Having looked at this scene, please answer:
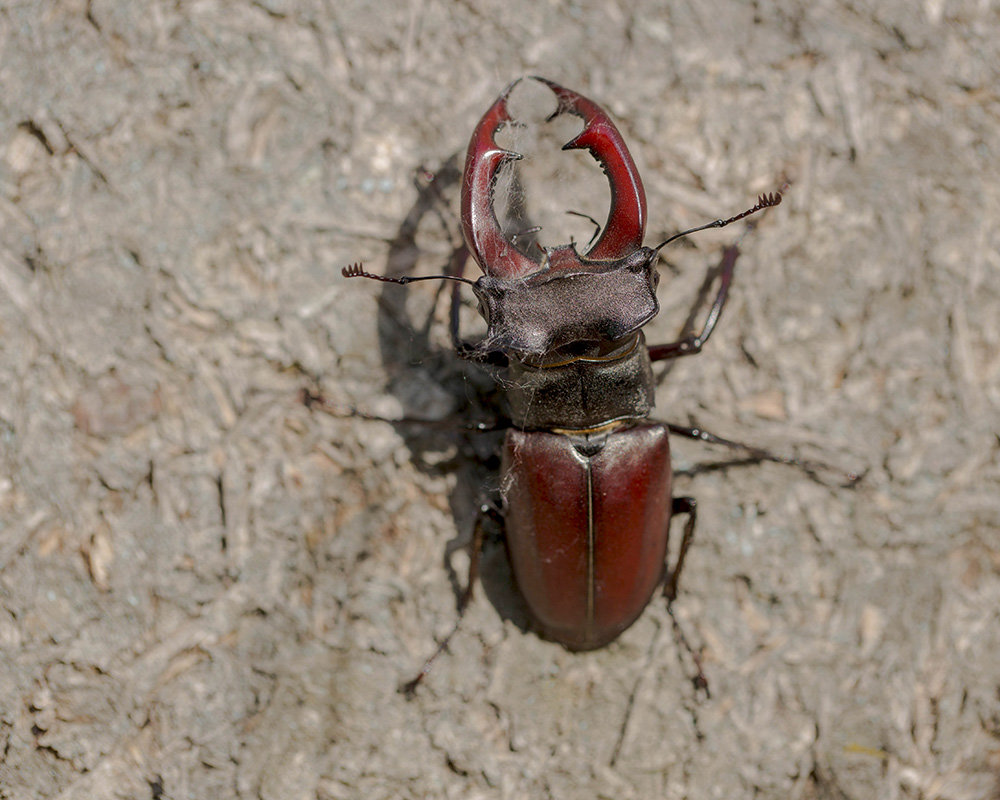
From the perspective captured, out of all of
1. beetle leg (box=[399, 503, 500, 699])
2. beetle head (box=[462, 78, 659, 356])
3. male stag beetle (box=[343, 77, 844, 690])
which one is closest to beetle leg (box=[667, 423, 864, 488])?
male stag beetle (box=[343, 77, 844, 690])

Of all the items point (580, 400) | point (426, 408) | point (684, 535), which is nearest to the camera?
point (580, 400)

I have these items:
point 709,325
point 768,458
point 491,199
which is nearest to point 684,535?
point 768,458

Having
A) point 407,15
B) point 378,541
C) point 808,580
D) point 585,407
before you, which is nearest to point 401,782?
point 378,541

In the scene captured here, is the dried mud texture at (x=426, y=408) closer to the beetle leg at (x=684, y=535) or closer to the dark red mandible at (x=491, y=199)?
the beetle leg at (x=684, y=535)

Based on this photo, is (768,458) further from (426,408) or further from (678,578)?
(426,408)

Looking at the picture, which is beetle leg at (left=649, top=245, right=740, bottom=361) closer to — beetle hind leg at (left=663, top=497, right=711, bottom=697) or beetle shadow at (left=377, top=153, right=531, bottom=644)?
beetle hind leg at (left=663, top=497, right=711, bottom=697)

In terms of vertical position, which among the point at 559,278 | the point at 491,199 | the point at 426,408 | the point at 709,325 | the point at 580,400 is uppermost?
the point at 491,199
